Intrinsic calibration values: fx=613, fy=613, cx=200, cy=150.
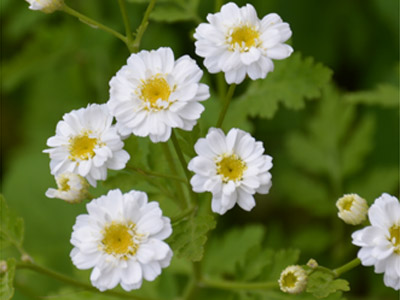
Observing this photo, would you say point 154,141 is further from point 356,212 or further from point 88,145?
point 356,212

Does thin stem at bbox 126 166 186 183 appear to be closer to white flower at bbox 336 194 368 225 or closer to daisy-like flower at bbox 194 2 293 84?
daisy-like flower at bbox 194 2 293 84

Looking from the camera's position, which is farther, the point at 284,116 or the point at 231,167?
the point at 284,116

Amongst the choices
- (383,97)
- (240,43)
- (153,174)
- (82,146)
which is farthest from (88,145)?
(383,97)

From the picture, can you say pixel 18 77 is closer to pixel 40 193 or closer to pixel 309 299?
pixel 40 193

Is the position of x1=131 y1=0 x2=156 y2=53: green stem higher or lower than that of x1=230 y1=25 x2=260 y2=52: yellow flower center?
lower

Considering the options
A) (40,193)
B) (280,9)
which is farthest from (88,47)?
(280,9)

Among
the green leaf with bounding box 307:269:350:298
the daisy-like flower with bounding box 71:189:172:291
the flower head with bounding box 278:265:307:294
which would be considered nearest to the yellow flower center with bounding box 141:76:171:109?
the daisy-like flower with bounding box 71:189:172:291

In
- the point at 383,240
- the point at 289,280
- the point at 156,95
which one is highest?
the point at 156,95
